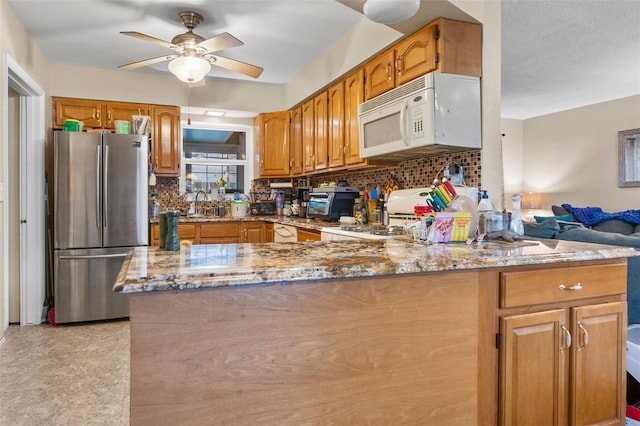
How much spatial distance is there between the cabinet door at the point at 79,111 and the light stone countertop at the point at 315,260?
3367 millimetres

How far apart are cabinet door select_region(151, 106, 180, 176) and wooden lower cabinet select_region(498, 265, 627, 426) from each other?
3917 mm

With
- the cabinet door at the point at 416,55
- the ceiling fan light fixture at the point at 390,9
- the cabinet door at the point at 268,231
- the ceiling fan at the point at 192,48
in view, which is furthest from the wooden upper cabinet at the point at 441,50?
the cabinet door at the point at 268,231

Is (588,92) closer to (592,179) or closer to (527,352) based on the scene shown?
(592,179)

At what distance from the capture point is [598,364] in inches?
65.9

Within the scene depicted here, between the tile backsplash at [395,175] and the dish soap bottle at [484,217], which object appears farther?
the tile backsplash at [395,175]

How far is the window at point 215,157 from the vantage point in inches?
202

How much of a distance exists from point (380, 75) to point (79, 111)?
315 cm

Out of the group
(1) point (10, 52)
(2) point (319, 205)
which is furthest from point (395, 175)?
(1) point (10, 52)

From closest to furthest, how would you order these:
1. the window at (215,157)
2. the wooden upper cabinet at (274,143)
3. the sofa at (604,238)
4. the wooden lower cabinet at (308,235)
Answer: the sofa at (604,238) → the wooden lower cabinet at (308,235) → the wooden upper cabinet at (274,143) → the window at (215,157)

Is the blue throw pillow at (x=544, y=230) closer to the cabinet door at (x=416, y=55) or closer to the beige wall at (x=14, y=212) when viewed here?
the cabinet door at (x=416, y=55)

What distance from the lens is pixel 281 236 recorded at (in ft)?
13.4

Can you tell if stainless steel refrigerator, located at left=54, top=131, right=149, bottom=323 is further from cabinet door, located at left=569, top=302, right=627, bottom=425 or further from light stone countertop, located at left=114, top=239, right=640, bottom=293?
cabinet door, located at left=569, top=302, right=627, bottom=425

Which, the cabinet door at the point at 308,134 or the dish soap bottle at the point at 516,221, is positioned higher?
the cabinet door at the point at 308,134

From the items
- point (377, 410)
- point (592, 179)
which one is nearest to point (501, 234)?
point (377, 410)
